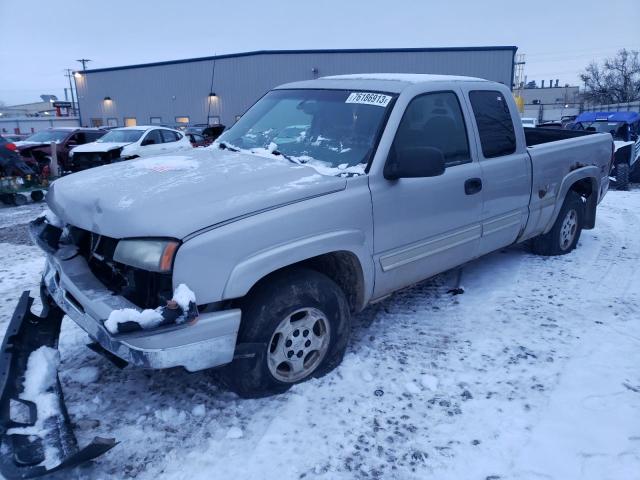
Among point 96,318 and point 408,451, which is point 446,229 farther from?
point 96,318

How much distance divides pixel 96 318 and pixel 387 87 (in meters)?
2.46

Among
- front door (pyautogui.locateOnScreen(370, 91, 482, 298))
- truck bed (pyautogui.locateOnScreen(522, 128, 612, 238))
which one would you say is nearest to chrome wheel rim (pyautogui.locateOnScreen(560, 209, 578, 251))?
truck bed (pyautogui.locateOnScreen(522, 128, 612, 238))

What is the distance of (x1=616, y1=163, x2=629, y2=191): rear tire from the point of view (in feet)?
34.5

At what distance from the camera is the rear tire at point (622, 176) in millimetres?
10516

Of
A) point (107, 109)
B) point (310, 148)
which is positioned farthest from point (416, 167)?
point (107, 109)

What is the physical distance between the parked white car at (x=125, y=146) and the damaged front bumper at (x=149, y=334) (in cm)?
1067

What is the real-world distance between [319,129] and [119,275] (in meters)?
1.69

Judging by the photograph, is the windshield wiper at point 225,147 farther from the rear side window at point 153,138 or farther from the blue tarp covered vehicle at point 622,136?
the rear side window at point 153,138

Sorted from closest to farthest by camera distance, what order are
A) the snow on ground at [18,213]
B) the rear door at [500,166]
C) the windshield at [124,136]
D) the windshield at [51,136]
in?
the rear door at [500,166]
the snow on ground at [18,213]
the windshield at [124,136]
the windshield at [51,136]

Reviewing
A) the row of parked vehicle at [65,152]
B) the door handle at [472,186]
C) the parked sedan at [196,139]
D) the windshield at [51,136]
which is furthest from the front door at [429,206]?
the parked sedan at [196,139]

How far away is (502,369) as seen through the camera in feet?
10.9

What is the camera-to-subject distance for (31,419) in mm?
2369

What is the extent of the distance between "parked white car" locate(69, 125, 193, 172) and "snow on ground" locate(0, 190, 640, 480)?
10.3 m

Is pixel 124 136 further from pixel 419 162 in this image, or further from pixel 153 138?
pixel 419 162
